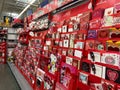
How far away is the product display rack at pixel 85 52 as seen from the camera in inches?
65.4

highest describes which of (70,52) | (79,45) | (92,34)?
(92,34)

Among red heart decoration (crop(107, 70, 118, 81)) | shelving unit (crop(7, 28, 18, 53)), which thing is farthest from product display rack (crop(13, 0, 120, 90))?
shelving unit (crop(7, 28, 18, 53))

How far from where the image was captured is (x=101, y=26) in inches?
73.3

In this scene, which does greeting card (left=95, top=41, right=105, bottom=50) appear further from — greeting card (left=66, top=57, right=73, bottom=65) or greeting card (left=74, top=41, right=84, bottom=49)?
greeting card (left=66, top=57, right=73, bottom=65)

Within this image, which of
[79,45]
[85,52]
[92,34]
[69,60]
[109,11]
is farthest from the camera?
[69,60]

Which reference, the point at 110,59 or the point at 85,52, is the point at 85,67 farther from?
the point at 110,59

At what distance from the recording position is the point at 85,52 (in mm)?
2109

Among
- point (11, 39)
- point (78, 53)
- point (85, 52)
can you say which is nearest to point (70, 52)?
point (78, 53)

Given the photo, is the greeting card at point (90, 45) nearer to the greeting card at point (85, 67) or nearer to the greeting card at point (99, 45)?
the greeting card at point (99, 45)

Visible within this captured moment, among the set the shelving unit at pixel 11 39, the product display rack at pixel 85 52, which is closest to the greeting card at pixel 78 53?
the product display rack at pixel 85 52

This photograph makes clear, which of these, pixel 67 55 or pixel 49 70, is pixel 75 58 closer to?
pixel 67 55

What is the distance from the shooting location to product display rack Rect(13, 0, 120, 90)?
5.45 ft

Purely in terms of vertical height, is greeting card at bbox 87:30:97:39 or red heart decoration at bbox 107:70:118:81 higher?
greeting card at bbox 87:30:97:39

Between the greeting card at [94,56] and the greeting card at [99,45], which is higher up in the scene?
the greeting card at [99,45]
